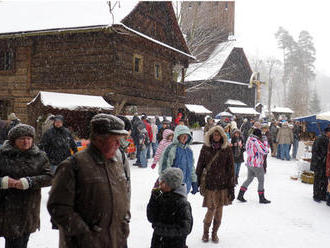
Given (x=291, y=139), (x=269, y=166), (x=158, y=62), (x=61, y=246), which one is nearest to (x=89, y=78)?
(x=158, y=62)

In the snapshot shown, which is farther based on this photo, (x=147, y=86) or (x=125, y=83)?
(x=147, y=86)

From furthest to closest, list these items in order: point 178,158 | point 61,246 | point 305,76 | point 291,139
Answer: point 305,76, point 291,139, point 178,158, point 61,246

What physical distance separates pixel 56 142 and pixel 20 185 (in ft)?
11.5

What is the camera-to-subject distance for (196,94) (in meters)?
30.2

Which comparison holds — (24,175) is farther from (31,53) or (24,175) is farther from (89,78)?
(31,53)

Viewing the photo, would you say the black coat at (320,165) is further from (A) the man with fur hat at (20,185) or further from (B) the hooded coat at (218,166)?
(A) the man with fur hat at (20,185)

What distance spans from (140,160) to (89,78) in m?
5.89

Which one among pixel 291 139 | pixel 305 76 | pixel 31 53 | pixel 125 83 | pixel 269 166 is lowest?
pixel 269 166

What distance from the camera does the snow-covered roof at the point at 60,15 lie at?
46.9 feet

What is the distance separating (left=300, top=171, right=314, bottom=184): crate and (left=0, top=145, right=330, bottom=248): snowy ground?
804 millimetres

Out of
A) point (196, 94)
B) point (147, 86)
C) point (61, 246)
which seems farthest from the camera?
point (196, 94)

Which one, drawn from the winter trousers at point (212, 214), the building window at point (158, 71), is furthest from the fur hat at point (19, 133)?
the building window at point (158, 71)

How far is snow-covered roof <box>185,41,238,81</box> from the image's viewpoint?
29.1 meters

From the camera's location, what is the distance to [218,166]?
15.7ft
